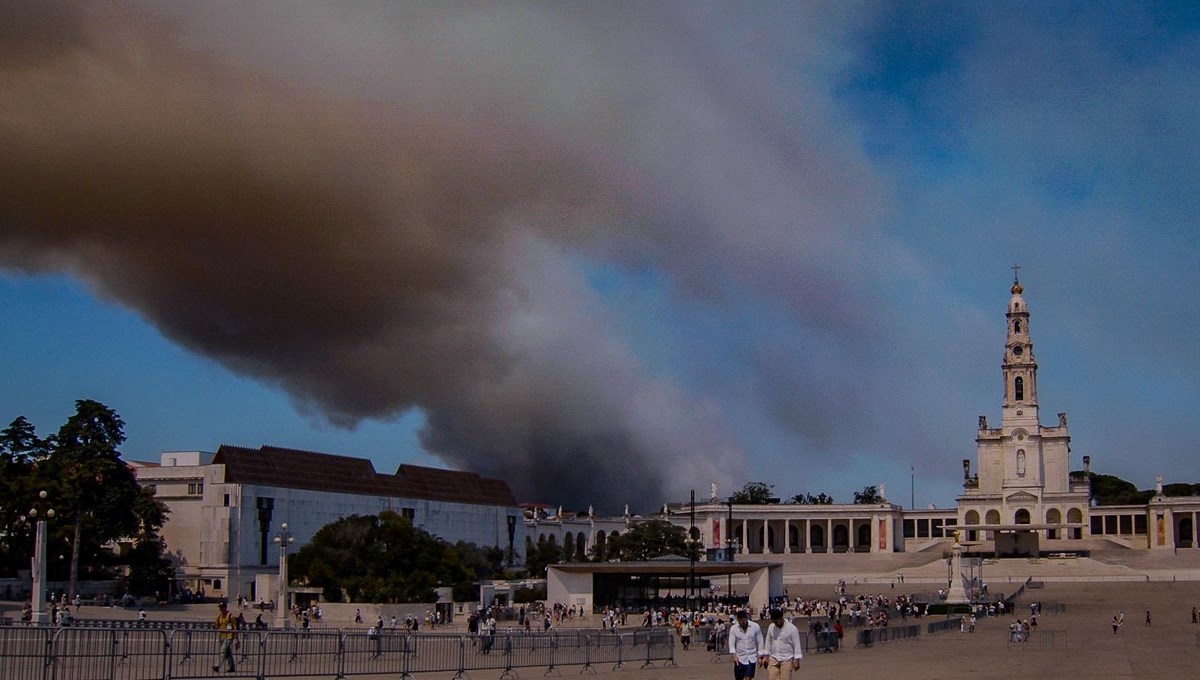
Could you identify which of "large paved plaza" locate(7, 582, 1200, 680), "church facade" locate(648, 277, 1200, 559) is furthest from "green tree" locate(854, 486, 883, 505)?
"large paved plaza" locate(7, 582, 1200, 680)

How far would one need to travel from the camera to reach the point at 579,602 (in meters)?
70.1

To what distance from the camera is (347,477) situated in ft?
343

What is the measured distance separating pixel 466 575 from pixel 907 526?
73992 mm

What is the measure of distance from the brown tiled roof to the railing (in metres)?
59.5

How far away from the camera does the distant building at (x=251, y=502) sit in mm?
88812

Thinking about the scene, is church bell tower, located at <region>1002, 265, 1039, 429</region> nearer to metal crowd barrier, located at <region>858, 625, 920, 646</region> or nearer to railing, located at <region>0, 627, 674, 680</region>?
metal crowd barrier, located at <region>858, 625, 920, 646</region>

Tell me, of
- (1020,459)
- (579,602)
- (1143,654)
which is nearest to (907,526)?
(1020,459)

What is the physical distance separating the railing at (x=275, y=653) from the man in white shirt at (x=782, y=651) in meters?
10.2

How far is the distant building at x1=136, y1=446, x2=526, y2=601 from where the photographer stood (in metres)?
88.8

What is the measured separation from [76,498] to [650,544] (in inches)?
2009

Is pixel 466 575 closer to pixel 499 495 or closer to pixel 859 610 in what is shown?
pixel 859 610

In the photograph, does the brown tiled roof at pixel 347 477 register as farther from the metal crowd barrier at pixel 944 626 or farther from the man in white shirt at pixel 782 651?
the man in white shirt at pixel 782 651

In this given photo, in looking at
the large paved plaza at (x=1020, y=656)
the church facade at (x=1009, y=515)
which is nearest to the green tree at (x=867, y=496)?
the church facade at (x=1009, y=515)

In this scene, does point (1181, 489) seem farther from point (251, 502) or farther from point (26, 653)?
point (26, 653)
